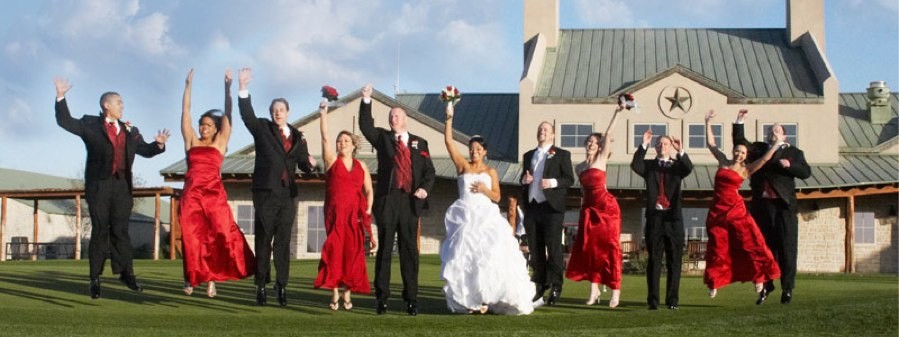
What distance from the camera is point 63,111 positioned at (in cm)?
1172

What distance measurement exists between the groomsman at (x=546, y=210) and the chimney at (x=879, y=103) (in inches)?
1150

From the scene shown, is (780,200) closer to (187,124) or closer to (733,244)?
(733,244)

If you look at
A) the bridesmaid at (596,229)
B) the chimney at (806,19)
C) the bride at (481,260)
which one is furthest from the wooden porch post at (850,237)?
the bride at (481,260)

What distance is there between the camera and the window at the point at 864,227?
35531mm

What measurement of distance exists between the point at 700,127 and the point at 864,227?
5777 mm

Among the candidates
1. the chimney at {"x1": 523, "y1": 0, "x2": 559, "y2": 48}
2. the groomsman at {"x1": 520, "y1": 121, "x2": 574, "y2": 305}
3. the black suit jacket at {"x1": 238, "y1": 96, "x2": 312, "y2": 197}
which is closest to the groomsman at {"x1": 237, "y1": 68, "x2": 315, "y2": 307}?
the black suit jacket at {"x1": 238, "y1": 96, "x2": 312, "y2": 197}

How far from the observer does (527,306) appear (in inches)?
429

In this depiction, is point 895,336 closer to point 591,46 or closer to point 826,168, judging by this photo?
point 826,168

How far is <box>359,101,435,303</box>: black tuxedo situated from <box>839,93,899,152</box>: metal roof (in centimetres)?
2812

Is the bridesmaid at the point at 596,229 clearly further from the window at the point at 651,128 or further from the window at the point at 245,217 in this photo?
the window at the point at 245,217

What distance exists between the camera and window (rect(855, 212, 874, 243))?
1399 inches

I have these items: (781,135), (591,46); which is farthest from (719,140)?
(781,135)

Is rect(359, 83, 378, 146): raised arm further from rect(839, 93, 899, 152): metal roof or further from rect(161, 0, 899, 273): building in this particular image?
rect(839, 93, 899, 152): metal roof

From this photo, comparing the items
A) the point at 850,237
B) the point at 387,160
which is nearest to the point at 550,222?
the point at 387,160
